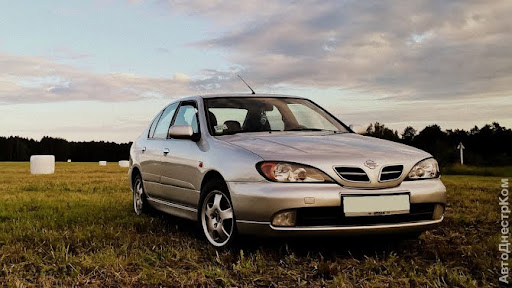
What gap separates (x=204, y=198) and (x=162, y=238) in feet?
2.87

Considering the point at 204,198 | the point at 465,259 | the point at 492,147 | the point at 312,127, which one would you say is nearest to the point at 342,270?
the point at 465,259

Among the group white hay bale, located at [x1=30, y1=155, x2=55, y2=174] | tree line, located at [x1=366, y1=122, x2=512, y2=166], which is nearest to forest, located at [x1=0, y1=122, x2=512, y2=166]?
tree line, located at [x1=366, y1=122, x2=512, y2=166]

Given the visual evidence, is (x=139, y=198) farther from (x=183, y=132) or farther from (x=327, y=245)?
(x=327, y=245)

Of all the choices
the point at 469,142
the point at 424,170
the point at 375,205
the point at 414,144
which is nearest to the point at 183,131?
the point at 375,205

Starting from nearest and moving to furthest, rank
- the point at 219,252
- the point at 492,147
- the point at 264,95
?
1. the point at 219,252
2. the point at 264,95
3. the point at 492,147

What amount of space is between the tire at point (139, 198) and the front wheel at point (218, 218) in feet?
7.63

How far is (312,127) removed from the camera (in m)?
6.27

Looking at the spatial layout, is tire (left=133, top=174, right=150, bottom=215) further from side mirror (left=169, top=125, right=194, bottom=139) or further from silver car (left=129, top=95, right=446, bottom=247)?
side mirror (left=169, top=125, right=194, bottom=139)

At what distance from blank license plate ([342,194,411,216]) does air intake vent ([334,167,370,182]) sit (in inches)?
5.8

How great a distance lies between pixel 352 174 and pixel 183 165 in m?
2.02

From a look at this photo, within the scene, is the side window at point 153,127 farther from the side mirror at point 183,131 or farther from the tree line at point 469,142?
the tree line at point 469,142

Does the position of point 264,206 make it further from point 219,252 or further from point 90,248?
point 90,248

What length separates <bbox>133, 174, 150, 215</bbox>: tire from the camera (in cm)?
761

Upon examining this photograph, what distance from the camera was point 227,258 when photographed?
484cm
